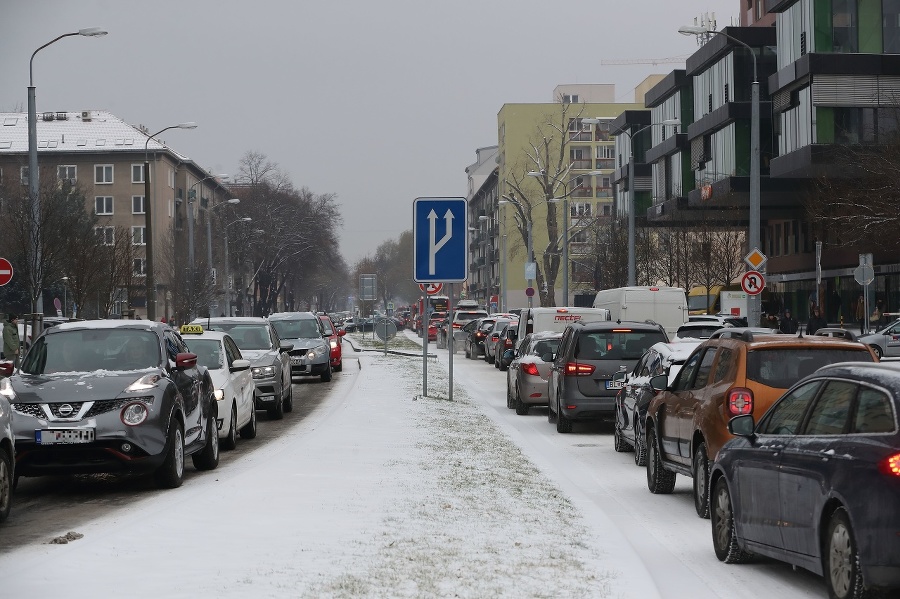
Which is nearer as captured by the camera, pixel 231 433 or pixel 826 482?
pixel 826 482

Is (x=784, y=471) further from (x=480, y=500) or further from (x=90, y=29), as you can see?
(x=90, y=29)

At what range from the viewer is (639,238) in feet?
236

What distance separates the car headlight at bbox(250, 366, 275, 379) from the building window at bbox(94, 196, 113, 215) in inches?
3437

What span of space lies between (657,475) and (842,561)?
20.5 ft

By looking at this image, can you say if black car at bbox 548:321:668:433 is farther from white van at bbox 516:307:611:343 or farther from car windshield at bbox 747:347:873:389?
white van at bbox 516:307:611:343

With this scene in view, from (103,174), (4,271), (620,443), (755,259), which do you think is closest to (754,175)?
(755,259)

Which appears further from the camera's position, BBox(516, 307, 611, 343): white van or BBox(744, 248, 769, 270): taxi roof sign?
BBox(516, 307, 611, 343): white van

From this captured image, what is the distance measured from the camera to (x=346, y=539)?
29.5ft

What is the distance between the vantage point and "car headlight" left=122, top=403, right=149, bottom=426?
12.7 meters

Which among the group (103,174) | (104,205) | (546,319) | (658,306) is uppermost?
(103,174)

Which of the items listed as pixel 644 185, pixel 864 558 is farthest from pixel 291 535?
pixel 644 185

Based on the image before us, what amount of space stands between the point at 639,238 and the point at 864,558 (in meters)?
65.8

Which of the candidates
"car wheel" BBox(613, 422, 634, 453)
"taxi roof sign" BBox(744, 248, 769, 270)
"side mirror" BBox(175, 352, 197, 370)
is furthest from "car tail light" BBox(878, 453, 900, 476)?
"taxi roof sign" BBox(744, 248, 769, 270)

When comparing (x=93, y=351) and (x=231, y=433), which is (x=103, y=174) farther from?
(x=93, y=351)
